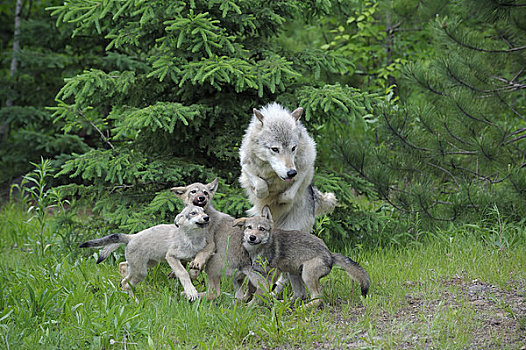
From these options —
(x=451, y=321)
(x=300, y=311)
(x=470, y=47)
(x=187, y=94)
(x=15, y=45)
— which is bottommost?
(x=15, y=45)

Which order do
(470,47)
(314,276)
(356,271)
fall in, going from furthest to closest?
(470,47), (356,271), (314,276)

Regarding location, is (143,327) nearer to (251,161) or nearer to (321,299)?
(321,299)

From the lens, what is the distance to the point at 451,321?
465 cm

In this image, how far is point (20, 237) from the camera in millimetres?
8312

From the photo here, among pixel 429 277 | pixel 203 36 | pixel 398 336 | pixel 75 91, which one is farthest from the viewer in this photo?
pixel 75 91

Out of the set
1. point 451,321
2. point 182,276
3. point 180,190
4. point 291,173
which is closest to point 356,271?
point 451,321

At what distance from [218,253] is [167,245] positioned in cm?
49

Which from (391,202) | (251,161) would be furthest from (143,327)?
(391,202)

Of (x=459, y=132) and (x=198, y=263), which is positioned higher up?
(x=459, y=132)

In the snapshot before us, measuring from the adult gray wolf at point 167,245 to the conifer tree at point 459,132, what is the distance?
3.39 metres

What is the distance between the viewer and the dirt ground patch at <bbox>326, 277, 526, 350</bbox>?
14.1 feet

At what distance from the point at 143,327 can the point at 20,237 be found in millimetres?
4453

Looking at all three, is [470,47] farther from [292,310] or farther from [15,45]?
[15,45]

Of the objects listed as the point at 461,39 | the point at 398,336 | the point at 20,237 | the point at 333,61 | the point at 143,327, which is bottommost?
the point at 20,237
